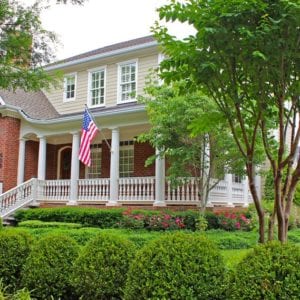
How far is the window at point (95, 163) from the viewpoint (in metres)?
20.2

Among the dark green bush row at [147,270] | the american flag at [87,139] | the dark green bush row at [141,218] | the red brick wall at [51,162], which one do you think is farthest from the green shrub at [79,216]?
the dark green bush row at [147,270]

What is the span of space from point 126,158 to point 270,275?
1581 cm

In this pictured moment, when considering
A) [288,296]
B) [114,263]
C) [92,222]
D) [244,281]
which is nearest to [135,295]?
[114,263]

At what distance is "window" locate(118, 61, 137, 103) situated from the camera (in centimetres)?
1897

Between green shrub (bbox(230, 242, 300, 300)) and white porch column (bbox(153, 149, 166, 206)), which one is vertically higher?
white porch column (bbox(153, 149, 166, 206))

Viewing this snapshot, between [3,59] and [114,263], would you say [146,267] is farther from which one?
[3,59]

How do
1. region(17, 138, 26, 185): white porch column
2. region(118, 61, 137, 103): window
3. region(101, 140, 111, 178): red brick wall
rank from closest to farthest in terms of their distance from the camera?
region(118, 61, 137, 103): window < region(17, 138, 26, 185): white porch column < region(101, 140, 111, 178): red brick wall

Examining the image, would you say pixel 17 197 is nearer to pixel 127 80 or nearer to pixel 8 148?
pixel 8 148

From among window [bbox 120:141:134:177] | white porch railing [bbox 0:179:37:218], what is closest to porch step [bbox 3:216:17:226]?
white porch railing [bbox 0:179:37:218]

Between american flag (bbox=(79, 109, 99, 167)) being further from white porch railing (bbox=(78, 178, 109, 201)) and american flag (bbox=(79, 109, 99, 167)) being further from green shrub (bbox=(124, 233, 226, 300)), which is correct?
green shrub (bbox=(124, 233, 226, 300))

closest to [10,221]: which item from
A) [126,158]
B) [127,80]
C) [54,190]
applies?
[54,190]

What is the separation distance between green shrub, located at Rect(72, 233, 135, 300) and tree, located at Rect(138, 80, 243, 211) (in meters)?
7.12

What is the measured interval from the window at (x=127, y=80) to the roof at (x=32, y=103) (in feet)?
11.6

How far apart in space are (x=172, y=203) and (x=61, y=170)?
26.2 feet
